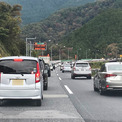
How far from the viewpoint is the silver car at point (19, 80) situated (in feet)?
38.6

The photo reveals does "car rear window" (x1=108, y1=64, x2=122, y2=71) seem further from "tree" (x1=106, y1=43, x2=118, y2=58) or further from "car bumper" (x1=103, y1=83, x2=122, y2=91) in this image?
"tree" (x1=106, y1=43, x2=118, y2=58)

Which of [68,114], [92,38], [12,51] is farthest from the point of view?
[92,38]

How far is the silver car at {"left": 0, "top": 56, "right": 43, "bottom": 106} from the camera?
11758 mm

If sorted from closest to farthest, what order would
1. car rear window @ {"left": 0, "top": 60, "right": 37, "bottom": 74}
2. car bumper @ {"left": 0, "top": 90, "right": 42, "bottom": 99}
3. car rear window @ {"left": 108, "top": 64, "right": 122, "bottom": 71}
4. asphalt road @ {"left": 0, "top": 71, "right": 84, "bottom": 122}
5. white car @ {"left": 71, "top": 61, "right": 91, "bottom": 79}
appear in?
asphalt road @ {"left": 0, "top": 71, "right": 84, "bottom": 122} < car bumper @ {"left": 0, "top": 90, "right": 42, "bottom": 99} < car rear window @ {"left": 0, "top": 60, "right": 37, "bottom": 74} < car rear window @ {"left": 108, "top": 64, "right": 122, "bottom": 71} < white car @ {"left": 71, "top": 61, "right": 91, "bottom": 79}

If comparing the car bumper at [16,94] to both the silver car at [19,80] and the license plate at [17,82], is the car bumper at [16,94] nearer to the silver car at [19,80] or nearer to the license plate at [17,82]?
the silver car at [19,80]

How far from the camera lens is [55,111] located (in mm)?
11047

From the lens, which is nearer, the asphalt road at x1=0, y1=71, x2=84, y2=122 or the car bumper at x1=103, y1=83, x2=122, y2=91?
the asphalt road at x1=0, y1=71, x2=84, y2=122

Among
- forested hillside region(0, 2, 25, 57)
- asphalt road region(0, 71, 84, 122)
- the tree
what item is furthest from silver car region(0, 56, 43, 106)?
the tree

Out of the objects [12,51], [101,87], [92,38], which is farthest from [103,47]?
[101,87]

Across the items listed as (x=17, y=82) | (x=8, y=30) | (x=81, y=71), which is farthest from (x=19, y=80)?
(x=8, y=30)

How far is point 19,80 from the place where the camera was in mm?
11836

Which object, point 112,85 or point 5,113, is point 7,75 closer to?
point 5,113

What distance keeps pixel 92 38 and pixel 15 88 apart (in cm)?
18870

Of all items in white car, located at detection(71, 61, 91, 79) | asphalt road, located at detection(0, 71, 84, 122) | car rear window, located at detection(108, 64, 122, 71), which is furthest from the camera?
white car, located at detection(71, 61, 91, 79)
